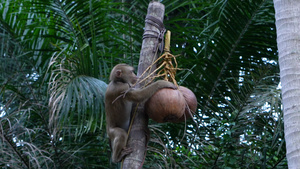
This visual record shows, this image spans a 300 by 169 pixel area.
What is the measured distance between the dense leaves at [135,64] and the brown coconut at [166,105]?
5.03 feet

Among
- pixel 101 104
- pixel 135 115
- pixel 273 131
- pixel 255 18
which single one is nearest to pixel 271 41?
pixel 255 18

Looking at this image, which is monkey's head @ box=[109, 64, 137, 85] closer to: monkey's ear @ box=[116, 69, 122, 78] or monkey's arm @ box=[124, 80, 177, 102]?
monkey's ear @ box=[116, 69, 122, 78]

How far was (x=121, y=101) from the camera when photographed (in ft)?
16.1

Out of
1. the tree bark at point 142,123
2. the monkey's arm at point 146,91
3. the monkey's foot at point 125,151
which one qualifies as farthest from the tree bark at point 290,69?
the monkey's foot at point 125,151

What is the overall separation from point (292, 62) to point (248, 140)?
2233 millimetres

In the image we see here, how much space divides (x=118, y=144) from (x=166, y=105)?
0.69 m

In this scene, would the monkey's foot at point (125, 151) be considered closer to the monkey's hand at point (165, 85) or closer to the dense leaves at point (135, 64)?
the monkey's hand at point (165, 85)

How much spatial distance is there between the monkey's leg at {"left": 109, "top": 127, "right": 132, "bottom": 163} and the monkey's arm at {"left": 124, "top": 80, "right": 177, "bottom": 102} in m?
0.36

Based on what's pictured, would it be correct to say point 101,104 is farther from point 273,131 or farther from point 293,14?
point 293,14

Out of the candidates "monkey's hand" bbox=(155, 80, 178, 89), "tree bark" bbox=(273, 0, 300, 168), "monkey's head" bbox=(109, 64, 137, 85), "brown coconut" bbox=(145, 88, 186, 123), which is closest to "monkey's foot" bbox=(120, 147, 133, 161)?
"brown coconut" bbox=(145, 88, 186, 123)

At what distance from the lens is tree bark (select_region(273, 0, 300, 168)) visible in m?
3.42

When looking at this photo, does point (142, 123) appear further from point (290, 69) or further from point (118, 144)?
point (290, 69)

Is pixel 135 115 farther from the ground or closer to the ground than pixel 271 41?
closer to the ground

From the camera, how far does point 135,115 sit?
4.12 m
